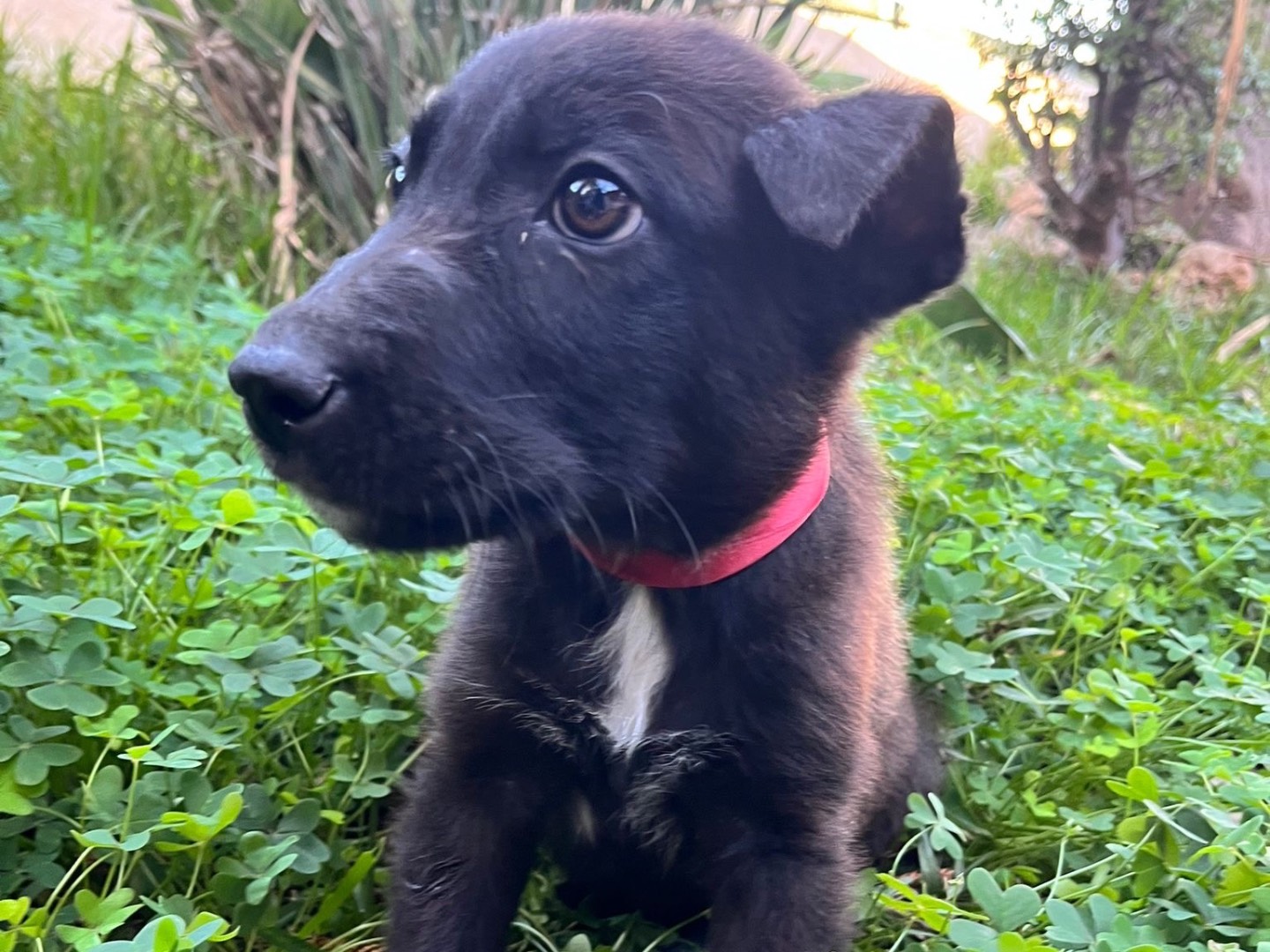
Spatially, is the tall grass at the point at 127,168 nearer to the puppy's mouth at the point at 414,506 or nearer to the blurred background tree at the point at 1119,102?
the puppy's mouth at the point at 414,506

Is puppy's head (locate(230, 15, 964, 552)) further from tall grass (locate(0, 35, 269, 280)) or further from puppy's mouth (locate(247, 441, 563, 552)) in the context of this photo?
tall grass (locate(0, 35, 269, 280))

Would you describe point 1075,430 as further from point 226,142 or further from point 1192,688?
point 226,142

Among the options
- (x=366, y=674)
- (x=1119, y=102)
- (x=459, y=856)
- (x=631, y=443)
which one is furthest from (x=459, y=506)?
(x=1119, y=102)

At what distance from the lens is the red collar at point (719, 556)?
162cm

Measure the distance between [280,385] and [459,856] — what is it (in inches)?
28.7

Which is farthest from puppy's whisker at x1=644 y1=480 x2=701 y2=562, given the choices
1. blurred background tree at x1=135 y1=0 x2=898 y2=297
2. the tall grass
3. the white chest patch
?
the tall grass

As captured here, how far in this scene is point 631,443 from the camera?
148 cm

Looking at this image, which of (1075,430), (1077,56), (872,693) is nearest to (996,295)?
(1077,56)

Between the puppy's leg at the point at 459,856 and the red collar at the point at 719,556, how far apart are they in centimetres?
32

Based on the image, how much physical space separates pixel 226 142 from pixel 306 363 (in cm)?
349

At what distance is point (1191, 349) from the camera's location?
16.7 ft

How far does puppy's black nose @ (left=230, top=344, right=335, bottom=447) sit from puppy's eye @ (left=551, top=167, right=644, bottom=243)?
14.3 inches

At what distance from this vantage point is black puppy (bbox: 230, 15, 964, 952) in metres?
1.38

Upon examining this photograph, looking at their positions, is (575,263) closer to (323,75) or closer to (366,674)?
(366,674)
